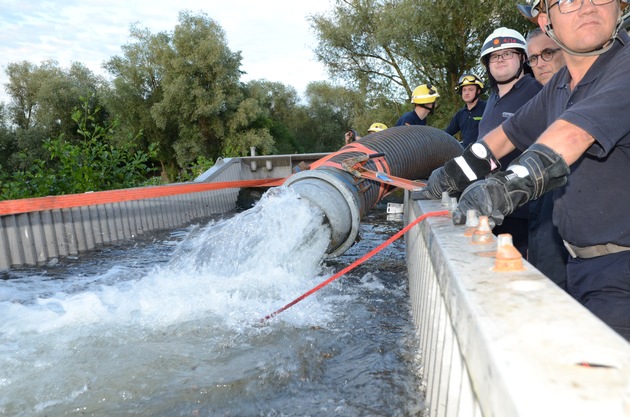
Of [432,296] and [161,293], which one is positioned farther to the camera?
[161,293]

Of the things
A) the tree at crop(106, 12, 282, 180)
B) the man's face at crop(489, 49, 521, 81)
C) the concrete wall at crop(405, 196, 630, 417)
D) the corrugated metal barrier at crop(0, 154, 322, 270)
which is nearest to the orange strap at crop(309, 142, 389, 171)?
the man's face at crop(489, 49, 521, 81)

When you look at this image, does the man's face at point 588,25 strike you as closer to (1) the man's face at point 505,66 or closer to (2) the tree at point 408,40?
A: (1) the man's face at point 505,66

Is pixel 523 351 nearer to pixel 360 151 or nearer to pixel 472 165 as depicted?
pixel 472 165

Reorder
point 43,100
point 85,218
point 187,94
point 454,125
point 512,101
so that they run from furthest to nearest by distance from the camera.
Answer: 1. point 43,100
2. point 187,94
3. point 454,125
4. point 85,218
5. point 512,101

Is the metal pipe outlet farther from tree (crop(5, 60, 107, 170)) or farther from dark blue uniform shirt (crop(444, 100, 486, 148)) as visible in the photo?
tree (crop(5, 60, 107, 170))

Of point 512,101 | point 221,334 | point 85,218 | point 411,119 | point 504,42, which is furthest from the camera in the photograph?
point 411,119

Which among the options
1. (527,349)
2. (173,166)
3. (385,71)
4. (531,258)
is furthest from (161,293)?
(173,166)

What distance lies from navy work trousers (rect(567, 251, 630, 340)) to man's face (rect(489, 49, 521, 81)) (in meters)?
2.60

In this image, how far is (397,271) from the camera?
5.49m

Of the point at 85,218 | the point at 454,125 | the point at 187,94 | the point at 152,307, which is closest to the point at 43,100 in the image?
the point at 187,94

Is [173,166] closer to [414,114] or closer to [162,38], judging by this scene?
[162,38]

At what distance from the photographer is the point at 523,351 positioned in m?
1.03

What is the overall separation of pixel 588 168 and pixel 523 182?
32 cm

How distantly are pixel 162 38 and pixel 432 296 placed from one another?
33.0 m
